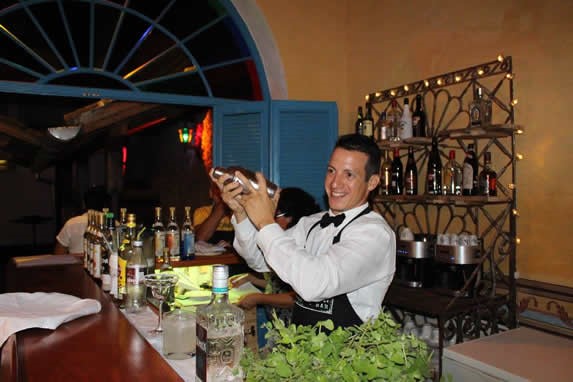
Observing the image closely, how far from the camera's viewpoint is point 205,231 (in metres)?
3.99

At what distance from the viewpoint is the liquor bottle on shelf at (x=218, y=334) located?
1.10 metres

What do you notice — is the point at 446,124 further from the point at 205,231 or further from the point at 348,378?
the point at 348,378

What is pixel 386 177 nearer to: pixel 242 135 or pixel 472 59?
pixel 472 59

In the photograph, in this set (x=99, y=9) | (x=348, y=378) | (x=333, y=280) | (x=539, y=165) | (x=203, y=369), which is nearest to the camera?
(x=348, y=378)

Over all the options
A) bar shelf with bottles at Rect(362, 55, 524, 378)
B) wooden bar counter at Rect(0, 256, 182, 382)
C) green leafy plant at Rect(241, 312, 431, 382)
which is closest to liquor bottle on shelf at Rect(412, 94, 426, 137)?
bar shelf with bottles at Rect(362, 55, 524, 378)

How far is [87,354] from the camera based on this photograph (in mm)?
1407

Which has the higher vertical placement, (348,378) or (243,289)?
(348,378)

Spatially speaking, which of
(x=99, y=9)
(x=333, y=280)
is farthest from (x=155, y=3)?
(x=333, y=280)

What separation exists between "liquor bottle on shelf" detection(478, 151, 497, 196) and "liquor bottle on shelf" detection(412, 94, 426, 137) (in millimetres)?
580

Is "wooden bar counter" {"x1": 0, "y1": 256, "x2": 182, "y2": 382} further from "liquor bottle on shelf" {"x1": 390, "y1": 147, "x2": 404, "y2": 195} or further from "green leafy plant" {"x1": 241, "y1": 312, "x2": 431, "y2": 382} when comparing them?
"liquor bottle on shelf" {"x1": 390, "y1": 147, "x2": 404, "y2": 195}

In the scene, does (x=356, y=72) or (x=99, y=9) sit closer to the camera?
(x=99, y=9)

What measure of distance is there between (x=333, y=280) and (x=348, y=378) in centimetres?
57

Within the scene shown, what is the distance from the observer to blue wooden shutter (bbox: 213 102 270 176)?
13.5 ft

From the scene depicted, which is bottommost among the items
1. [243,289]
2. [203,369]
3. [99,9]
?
[243,289]
